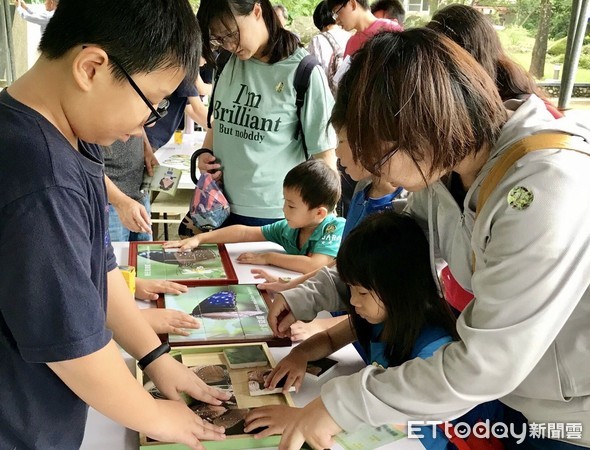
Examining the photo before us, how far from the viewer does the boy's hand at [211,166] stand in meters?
2.16

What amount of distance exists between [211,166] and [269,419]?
1.32 meters

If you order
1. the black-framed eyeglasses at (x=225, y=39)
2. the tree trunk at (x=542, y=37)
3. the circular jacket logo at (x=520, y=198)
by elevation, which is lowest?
the tree trunk at (x=542, y=37)

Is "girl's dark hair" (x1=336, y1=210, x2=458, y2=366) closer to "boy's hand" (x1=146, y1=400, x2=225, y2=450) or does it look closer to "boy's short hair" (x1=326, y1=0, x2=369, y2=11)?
"boy's hand" (x1=146, y1=400, x2=225, y2=450)

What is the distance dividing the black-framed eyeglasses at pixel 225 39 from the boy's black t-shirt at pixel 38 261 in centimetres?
125

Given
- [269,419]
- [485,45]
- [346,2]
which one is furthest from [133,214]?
[346,2]

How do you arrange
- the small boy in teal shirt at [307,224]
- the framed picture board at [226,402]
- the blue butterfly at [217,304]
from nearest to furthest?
the framed picture board at [226,402], the blue butterfly at [217,304], the small boy in teal shirt at [307,224]

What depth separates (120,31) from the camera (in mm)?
718

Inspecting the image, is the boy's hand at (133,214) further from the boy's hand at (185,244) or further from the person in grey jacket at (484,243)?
the person in grey jacket at (484,243)

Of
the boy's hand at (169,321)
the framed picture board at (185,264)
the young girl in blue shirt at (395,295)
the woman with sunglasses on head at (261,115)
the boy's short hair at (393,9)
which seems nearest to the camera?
the young girl in blue shirt at (395,295)

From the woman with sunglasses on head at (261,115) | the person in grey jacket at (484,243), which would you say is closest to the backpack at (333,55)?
the woman with sunglasses on head at (261,115)

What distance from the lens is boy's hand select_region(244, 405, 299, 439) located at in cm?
98

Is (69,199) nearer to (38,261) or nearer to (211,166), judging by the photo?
(38,261)

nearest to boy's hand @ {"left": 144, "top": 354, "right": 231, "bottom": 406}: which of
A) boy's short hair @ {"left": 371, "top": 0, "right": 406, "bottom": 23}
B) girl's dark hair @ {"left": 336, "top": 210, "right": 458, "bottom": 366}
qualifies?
girl's dark hair @ {"left": 336, "top": 210, "right": 458, "bottom": 366}

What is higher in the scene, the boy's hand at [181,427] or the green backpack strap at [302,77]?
the green backpack strap at [302,77]
